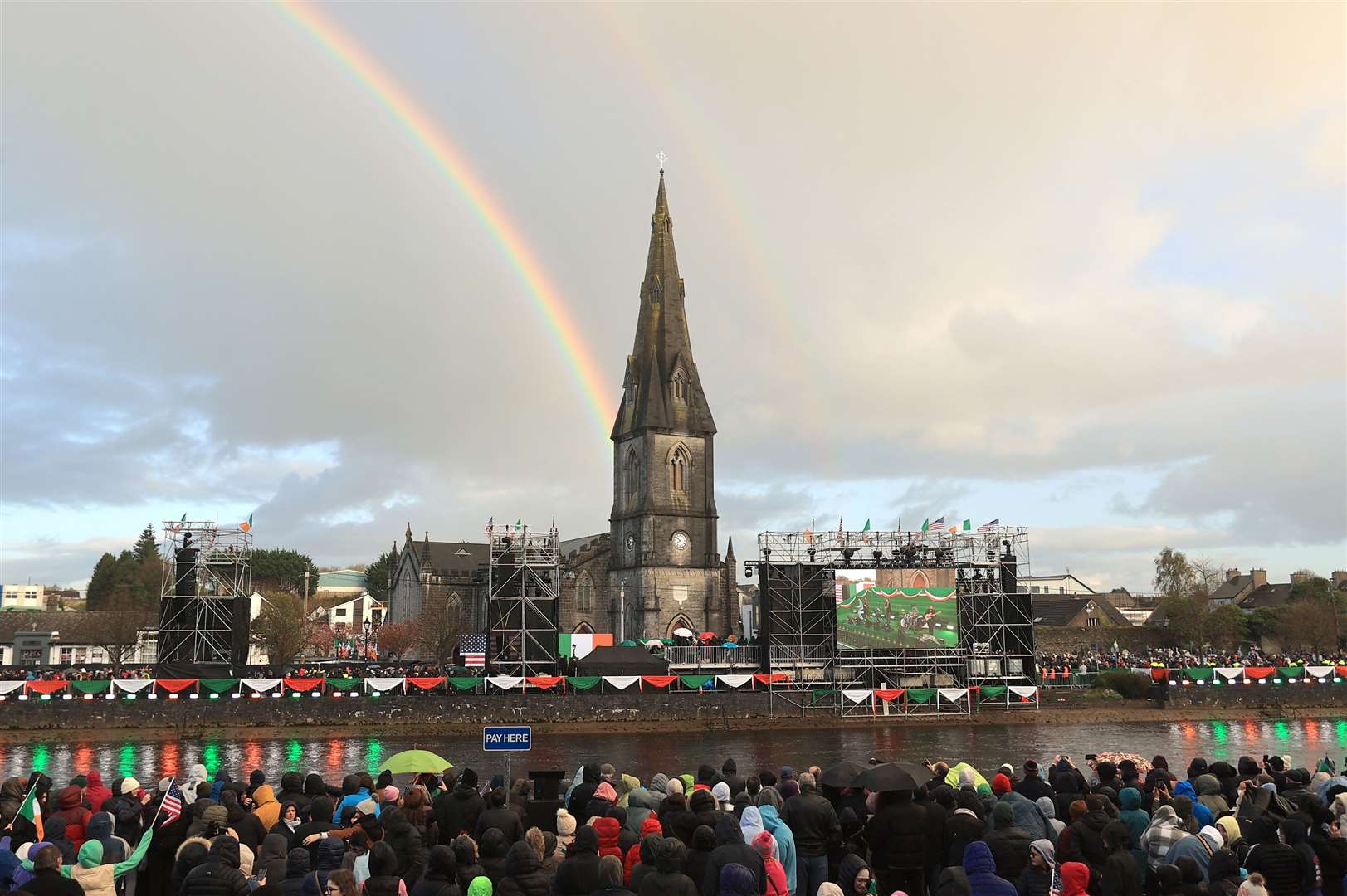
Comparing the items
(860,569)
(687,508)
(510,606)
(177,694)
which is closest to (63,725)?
(177,694)

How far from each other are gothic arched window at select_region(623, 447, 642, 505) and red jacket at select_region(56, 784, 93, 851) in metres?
74.6

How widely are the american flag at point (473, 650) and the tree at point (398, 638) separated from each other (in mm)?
9723

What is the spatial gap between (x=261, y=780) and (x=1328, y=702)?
222ft

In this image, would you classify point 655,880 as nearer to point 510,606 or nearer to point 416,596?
point 510,606

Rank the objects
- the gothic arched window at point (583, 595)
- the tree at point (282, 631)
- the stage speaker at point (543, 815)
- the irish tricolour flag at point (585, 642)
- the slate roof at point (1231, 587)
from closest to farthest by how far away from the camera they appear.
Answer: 1. the stage speaker at point (543, 815)
2. the irish tricolour flag at point (585, 642)
3. the tree at point (282, 631)
4. the gothic arched window at point (583, 595)
5. the slate roof at point (1231, 587)

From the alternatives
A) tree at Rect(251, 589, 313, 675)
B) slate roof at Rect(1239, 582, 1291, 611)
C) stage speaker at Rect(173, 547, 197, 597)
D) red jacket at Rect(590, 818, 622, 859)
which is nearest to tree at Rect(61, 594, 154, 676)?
tree at Rect(251, 589, 313, 675)

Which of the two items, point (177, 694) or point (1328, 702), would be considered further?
point (1328, 702)

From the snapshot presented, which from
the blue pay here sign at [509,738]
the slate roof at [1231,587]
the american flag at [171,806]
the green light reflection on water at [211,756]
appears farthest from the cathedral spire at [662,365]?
the slate roof at [1231,587]

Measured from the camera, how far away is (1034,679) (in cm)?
6328

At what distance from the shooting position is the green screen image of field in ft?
200

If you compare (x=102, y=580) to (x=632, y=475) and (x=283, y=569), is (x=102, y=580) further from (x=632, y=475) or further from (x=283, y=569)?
(x=632, y=475)

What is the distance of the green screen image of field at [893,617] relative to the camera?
60844 mm

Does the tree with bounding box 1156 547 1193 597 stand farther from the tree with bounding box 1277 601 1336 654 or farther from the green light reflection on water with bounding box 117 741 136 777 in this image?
the green light reflection on water with bounding box 117 741 136 777

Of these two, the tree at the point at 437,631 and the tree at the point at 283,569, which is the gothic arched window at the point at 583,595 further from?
the tree at the point at 283,569
